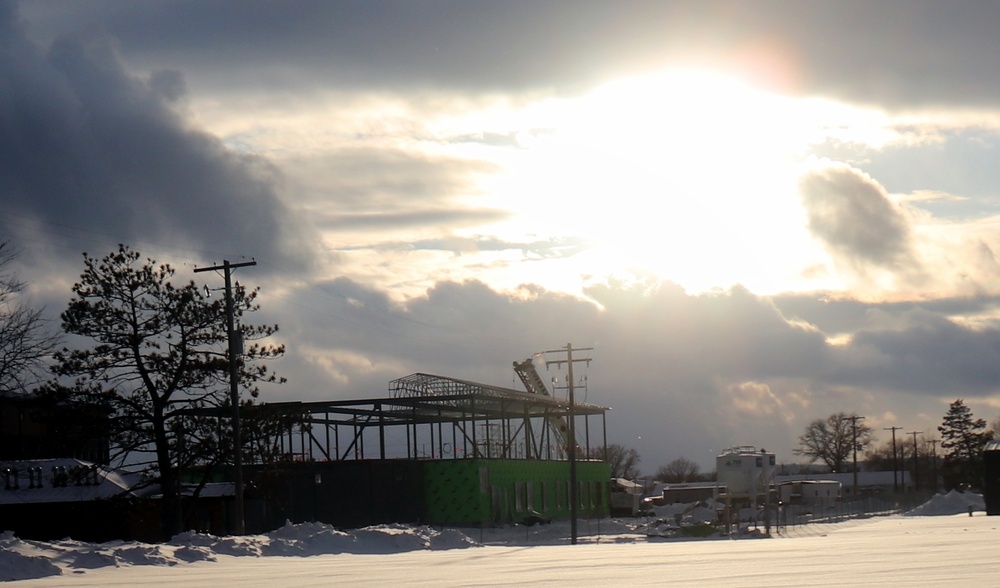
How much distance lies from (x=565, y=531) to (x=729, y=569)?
127 ft

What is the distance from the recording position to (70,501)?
148ft

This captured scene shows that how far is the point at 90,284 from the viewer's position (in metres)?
41.0

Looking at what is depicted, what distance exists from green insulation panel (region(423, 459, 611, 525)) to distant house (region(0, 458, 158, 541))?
17.2m

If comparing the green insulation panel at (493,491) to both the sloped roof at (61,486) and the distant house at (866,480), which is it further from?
the distant house at (866,480)

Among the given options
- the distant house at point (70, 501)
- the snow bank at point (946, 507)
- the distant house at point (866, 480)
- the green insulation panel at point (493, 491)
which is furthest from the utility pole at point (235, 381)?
the distant house at point (866, 480)

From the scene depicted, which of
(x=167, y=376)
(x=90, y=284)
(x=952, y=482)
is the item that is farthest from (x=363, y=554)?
(x=952, y=482)

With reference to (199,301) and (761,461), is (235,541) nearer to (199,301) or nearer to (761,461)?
(199,301)

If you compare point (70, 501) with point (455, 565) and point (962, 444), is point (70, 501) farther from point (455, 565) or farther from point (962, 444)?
point (962, 444)

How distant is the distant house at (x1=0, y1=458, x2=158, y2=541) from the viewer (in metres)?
42.1

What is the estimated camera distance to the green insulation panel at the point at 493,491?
59.6 m

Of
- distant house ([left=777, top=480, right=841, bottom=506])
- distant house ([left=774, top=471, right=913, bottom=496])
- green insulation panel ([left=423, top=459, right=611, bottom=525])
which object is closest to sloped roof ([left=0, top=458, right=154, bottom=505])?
green insulation panel ([left=423, top=459, right=611, bottom=525])

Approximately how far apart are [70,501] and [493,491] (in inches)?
933

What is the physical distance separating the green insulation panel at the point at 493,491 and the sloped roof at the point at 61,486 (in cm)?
1865

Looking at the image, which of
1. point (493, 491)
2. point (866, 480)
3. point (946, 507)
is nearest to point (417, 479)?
point (493, 491)
